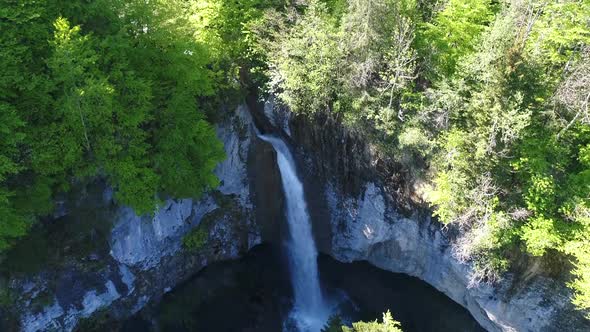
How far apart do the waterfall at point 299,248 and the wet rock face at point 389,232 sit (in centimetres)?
82

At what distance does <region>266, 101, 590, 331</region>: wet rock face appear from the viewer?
66.1ft

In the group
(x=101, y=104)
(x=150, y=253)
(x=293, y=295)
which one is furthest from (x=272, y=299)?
(x=101, y=104)

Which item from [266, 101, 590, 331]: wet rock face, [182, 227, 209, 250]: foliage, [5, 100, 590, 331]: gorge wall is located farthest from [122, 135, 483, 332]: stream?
[182, 227, 209, 250]: foliage

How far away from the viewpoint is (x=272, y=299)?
82.7 feet

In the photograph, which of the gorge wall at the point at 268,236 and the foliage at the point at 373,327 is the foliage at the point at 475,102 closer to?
the gorge wall at the point at 268,236

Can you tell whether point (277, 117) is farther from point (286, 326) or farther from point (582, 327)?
point (582, 327)

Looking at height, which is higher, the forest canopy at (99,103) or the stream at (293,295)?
the forest canopy at (99,103)

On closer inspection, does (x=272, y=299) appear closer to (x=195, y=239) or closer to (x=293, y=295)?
(x=293, y=295)

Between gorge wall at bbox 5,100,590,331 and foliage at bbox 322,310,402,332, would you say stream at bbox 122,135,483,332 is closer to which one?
gorge wall at bbox 5,100,590,331

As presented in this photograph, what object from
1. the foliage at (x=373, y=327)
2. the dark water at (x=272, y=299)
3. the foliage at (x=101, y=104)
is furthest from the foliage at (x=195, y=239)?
the foliage at (x=373, y=327)

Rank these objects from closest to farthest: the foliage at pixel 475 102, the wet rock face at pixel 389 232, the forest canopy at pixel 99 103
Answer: the forest canopy at pixel 99 103, the foliage at pixel 475 102, the wet rock face at pixel 389 232

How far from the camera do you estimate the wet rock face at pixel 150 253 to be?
59.6 ft

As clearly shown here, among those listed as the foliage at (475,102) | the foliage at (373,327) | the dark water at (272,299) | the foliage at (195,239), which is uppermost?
the foliage at (475,102)

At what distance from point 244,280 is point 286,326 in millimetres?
3702
